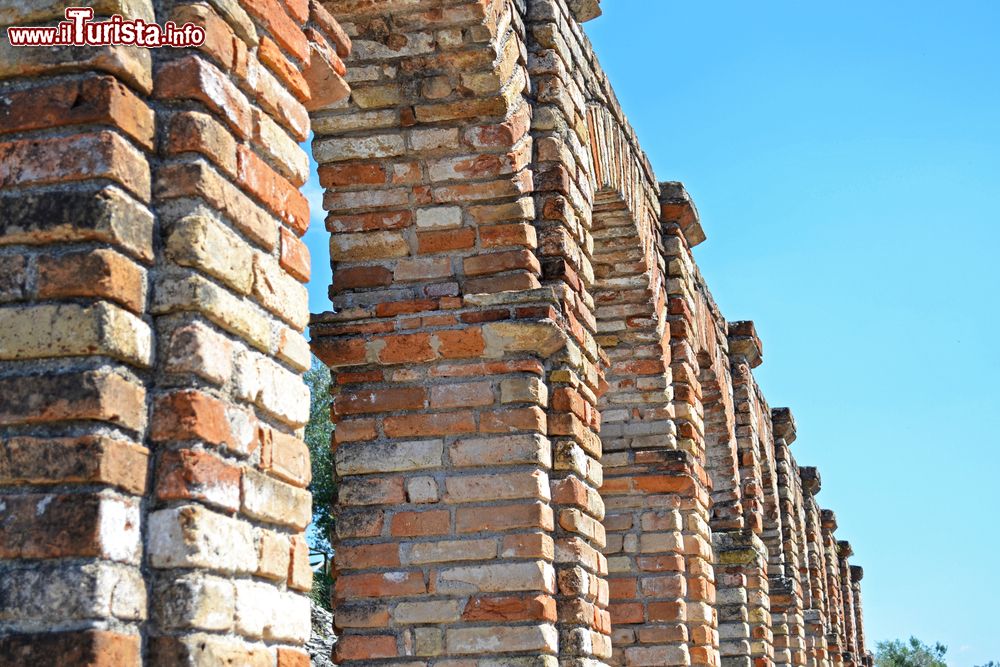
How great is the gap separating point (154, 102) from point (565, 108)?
3374mm

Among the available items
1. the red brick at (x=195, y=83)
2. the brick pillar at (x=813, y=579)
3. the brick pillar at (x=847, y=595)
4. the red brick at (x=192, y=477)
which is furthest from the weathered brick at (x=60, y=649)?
the brick pillar at (x=847, y=595)

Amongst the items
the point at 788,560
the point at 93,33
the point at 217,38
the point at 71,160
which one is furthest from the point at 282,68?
the point at 788,560

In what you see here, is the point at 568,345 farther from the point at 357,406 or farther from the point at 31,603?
the point at 31,603

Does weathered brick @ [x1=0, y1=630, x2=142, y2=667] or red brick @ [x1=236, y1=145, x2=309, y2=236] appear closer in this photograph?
weathered brick @ [x1=0, y1=630, x2=142, y2=667]

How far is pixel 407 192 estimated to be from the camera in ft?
17.8

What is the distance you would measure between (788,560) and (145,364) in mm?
12763

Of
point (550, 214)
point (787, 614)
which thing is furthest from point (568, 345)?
point (787, 614)

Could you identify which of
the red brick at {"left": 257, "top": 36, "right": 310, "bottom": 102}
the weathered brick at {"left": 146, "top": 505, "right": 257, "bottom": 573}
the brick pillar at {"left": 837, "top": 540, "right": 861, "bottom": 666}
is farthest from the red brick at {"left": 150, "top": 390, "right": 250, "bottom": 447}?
the brick pillar at {"left": 837, "top": 540, "right": 861, "bottom": 666}

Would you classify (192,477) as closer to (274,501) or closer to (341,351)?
(274,501)

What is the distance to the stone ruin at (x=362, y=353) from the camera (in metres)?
2.45

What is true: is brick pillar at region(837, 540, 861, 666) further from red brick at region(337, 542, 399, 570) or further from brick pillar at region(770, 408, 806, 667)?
red brick at region(337, 542, 399, 570)

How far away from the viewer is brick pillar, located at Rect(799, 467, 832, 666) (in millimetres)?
16484

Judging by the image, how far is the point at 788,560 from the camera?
1439 cm

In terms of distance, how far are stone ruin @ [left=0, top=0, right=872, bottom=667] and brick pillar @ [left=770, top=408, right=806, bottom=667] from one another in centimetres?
245
